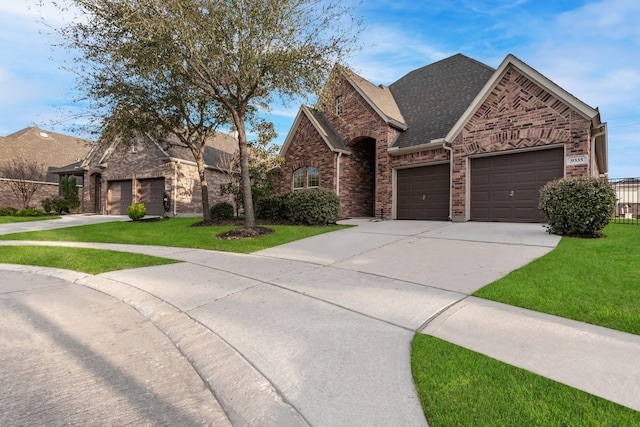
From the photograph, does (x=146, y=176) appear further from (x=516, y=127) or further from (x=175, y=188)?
(x=516, y=127)

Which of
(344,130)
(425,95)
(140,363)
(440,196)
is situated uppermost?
(425,95)

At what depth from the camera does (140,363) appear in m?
2.91

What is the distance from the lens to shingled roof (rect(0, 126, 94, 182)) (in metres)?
27.4

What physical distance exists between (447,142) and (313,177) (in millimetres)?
6848

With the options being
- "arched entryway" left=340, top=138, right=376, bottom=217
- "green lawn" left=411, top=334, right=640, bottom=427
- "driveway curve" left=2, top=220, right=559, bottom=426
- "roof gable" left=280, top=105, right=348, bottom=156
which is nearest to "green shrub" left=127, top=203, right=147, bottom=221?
"roof gable" left=280, top=105, right=348, bottom=156

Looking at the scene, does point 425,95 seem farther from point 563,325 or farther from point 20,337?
point 20,337

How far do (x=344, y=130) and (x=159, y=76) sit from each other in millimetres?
9042

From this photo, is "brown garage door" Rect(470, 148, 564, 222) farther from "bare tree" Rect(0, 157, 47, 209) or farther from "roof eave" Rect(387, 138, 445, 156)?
"bare tree" Rect(0, 157, 47, 209)

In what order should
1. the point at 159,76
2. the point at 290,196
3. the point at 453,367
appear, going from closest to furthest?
the point at 453,367 → the point at 159,76 → the point at 290,196

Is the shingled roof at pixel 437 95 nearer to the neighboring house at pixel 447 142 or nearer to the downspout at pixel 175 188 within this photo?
the neighboring house at pixel 447 142

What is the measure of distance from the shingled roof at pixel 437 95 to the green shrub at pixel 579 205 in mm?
5851

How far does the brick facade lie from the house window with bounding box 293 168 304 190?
8120mm

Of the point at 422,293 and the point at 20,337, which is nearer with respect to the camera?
the point at 20,337

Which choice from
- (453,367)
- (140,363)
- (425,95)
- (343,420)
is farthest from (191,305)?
(425,95)
